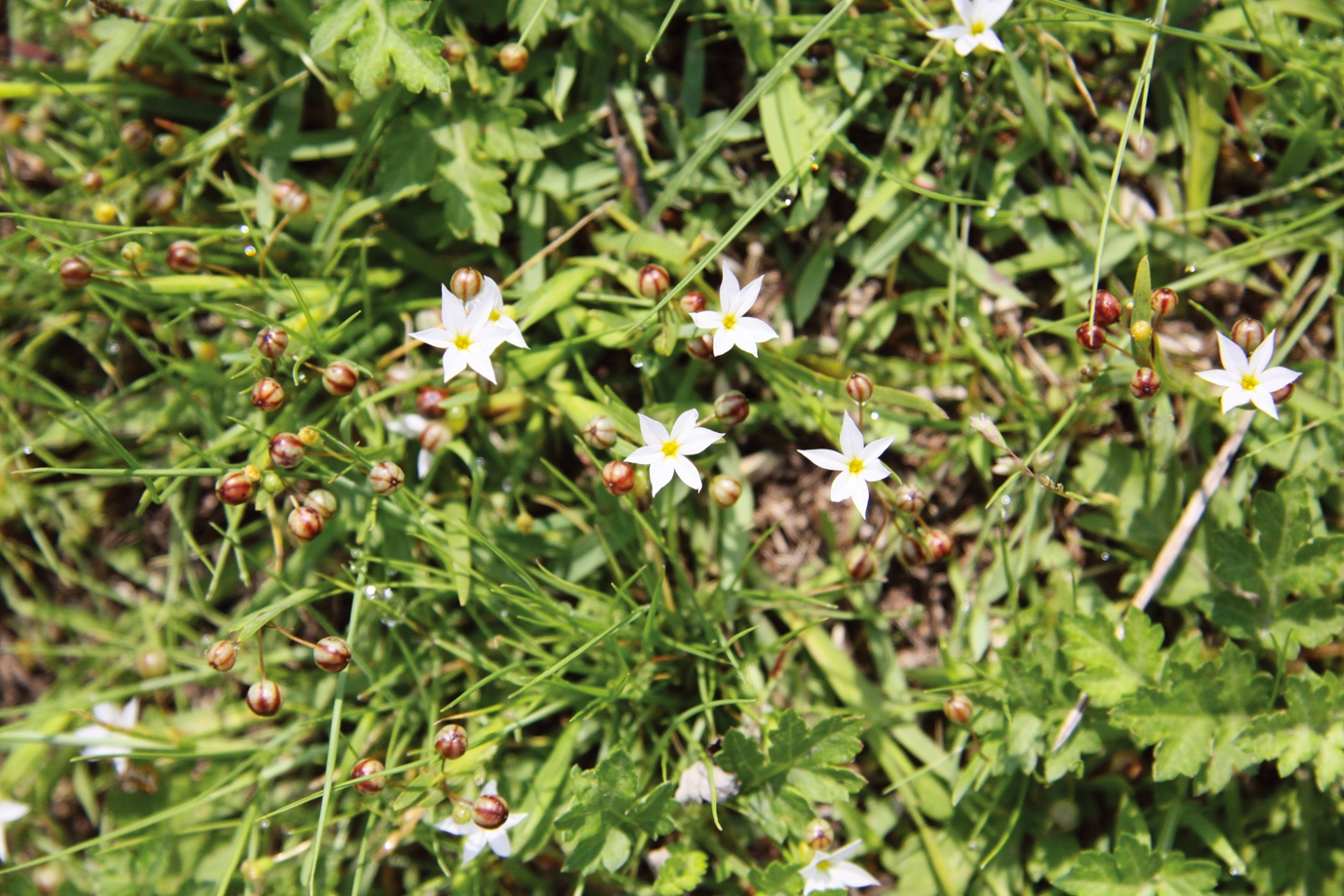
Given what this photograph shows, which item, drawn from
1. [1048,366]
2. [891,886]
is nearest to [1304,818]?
[891,886]

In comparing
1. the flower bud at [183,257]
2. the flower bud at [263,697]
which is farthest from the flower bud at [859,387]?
the flower bud at [183,257]

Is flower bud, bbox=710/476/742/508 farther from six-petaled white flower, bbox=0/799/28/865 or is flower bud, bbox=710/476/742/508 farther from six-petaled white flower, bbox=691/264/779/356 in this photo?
six-petaled white flower, bbox=0/799/28/865

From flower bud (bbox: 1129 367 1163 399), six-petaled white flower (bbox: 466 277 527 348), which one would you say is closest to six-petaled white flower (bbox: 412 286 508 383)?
six-petaled white flower (bbox: 466 277 527 348)

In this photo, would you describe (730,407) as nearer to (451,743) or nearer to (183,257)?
(451,743)

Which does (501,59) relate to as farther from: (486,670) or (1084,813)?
(1084,813)

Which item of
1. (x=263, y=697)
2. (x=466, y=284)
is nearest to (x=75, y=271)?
(x=466, y=284)
